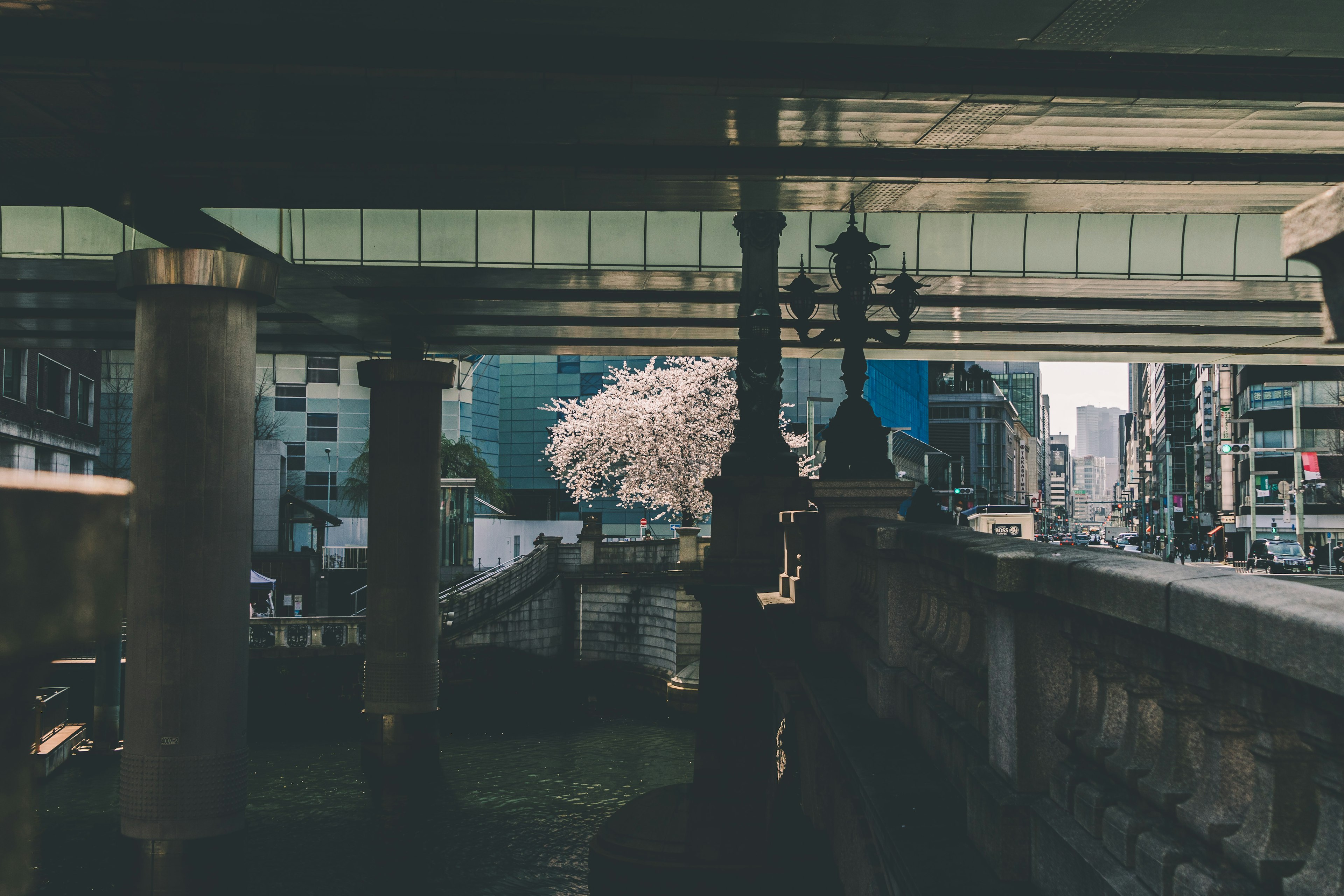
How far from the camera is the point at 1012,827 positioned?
13.5 feet

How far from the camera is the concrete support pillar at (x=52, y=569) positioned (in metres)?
0.86

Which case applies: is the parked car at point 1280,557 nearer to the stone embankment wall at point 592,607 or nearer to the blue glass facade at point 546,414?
the stone embankment wall at point 592,607

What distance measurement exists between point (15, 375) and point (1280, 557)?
161 feet

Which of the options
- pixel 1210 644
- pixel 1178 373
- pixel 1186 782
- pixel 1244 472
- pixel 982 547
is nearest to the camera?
pixel 1210 644

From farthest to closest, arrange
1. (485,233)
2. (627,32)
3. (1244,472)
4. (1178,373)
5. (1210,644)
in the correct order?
(1178,373)
(1244,472)
(485,233)
(627,32)
(1210,644)

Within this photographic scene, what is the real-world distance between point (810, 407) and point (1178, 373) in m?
92.6

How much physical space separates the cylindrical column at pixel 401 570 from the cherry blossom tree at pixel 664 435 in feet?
98.1

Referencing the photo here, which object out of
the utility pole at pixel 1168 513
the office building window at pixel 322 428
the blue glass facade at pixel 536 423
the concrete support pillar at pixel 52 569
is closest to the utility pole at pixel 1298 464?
the utility pole at pixel 1168 513

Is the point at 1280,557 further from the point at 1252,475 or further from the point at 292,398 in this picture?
the point at 292,398

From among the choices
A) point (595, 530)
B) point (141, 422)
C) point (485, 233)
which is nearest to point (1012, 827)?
point (141, 422)

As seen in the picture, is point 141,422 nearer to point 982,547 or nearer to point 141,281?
point 141,281

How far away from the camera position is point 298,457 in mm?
76062

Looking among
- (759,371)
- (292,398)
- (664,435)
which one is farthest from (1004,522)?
(292,398)

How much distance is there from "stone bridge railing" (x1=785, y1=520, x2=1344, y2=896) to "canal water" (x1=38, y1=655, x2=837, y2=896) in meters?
8.97
